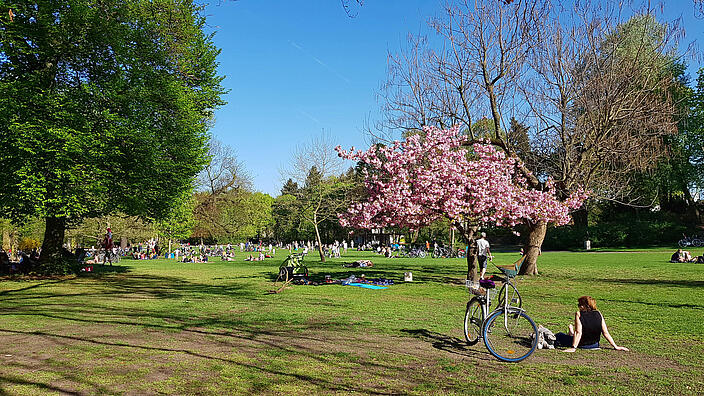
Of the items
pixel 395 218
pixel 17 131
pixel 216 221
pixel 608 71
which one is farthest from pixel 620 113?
pixel 216 221

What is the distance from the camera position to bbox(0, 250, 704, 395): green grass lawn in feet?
19.6

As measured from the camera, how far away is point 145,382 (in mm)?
5980

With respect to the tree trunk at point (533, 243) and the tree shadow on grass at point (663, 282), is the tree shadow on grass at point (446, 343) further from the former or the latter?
the tree trunk at point (533, 243)

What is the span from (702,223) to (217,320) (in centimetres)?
5491

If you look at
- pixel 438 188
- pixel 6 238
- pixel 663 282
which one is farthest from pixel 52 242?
pixel 6 238

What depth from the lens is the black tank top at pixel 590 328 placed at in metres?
8.02

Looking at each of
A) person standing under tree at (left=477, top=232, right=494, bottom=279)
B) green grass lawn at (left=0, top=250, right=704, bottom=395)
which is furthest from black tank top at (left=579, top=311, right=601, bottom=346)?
person standing under tree at (left=477, top=232, right=494, bottom=279)

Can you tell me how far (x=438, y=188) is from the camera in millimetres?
18172

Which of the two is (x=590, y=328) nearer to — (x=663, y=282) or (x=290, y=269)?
(x=663, y=282)

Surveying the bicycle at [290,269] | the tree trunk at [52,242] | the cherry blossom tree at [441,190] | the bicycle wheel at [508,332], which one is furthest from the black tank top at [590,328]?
the tree trunk at [52,242]

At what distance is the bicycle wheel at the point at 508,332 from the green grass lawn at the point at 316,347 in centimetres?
25

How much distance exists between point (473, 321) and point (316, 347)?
8.87 feet

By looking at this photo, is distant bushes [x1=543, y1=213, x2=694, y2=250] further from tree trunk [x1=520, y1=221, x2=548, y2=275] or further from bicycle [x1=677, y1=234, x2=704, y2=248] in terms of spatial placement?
tree trunk [x1=520, y1=221, x2=548, y2=275]

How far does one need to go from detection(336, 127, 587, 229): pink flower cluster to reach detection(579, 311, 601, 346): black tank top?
397 inches
